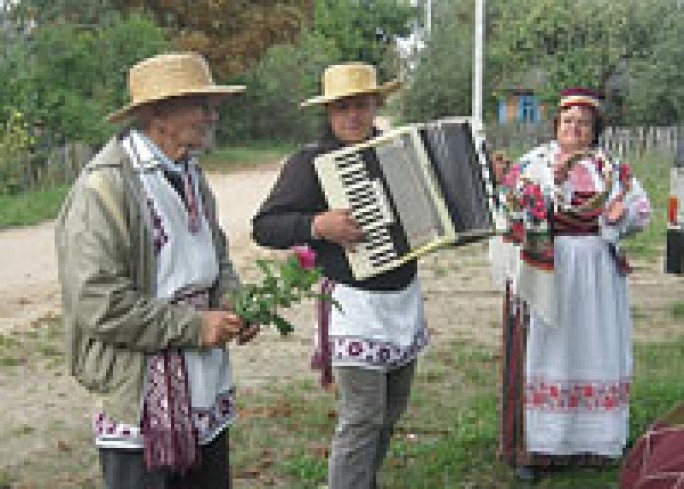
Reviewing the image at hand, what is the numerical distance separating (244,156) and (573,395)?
24199 millimetres

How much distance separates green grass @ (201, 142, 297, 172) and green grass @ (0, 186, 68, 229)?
807 cm

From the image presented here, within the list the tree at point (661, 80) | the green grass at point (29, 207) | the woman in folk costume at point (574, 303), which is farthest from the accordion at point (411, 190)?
the tree at point (661, 80)

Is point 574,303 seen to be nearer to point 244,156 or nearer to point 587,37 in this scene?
point 587,37

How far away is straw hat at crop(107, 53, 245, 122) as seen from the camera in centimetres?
296

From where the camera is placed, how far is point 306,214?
12.6ft

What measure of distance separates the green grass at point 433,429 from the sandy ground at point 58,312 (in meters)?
0.71

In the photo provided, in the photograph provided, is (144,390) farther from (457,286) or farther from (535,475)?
(457,286)

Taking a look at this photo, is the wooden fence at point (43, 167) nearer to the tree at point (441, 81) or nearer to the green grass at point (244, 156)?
the green grass at point (244, 156)

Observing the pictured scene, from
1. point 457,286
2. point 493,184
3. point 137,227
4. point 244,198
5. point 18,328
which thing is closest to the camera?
point 137,227

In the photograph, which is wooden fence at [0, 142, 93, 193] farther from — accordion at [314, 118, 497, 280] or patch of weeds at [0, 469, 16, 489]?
accordion at [314, 118, 497, 280]

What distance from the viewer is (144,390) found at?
2.92 meters

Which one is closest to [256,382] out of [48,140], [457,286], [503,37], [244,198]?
[457,286]

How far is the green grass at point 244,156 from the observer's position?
26.0m

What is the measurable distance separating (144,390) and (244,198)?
52.2 ft
